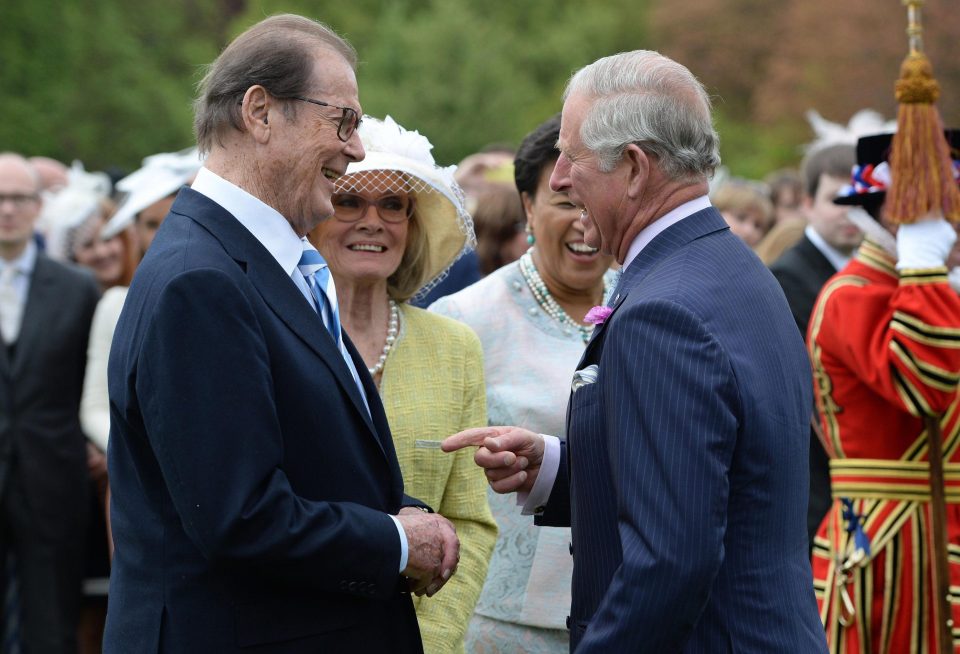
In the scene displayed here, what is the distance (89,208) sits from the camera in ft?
26.2

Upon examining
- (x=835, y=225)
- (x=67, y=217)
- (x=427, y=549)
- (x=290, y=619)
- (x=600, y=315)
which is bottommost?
(x=290, y=619)

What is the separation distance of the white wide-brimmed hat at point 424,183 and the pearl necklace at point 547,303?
0.91ft

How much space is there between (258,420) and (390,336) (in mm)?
1383

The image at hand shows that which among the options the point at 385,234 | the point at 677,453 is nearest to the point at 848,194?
the point at 385,234

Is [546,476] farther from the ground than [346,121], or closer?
closer

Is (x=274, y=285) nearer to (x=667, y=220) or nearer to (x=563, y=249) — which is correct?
(x=667, y=220)

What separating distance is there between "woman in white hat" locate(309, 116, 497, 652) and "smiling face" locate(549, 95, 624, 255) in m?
1.01

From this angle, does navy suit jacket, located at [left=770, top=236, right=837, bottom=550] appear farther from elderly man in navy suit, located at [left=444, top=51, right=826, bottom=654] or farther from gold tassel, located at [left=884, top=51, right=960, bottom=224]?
elderly man in navy suit, located at [left=444, top=51, right=826, bottom=654]

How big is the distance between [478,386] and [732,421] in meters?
1.48

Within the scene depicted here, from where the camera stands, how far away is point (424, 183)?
13.2 feet

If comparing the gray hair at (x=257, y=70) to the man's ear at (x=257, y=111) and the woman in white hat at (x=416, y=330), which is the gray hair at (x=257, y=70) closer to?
the man's ear at (x=257, y=111)

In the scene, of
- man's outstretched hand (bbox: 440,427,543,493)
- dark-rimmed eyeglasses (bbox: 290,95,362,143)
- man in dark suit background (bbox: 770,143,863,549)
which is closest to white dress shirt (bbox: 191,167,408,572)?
dark-rimmed eyeglasses (bbox: 290,95,362,143)

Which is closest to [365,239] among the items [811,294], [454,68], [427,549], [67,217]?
[427,549]

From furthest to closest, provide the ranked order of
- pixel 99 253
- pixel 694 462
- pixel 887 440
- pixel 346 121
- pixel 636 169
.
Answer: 1. pixel 99 253
2. pixel 887 440
3. pixel 346 121
4. pixel 636 169
5. pixel 694 462
